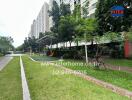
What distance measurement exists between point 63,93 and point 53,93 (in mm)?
421

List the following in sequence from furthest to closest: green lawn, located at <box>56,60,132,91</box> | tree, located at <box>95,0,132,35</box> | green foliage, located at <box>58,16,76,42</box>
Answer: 1. green foliage, located at <box>58,16,76,42</box>
2. tree, located at <box>95,0,132,35</box>
3. green lawn, located at <box>56,60,132,91</box>

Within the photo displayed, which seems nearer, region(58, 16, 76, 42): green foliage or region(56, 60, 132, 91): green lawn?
region(56, 60, 132, 91): green lawn

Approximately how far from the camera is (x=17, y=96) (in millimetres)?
10930

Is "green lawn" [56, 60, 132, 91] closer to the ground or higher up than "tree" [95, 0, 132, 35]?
closer to the ground

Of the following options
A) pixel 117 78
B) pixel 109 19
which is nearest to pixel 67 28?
pixel 109 19

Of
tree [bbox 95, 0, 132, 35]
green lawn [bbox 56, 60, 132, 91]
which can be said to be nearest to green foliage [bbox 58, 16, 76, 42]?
tree [bbox 95, 0, 132, 35]

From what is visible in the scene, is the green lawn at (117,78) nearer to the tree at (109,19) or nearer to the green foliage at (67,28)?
the tree at (109,19)

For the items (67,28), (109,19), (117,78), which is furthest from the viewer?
(67,28)

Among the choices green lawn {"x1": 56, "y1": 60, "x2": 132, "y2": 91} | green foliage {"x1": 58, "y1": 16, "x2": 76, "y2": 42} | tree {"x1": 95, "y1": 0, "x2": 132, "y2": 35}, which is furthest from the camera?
green foliage {"x1": 58, "y1": 16, "x2": 76, "y2": 42}

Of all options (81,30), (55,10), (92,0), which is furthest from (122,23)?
(92,0)

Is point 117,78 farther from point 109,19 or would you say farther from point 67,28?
point 67,28

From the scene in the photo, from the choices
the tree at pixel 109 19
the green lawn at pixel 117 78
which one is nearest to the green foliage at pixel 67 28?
the tree at pixel 109 19

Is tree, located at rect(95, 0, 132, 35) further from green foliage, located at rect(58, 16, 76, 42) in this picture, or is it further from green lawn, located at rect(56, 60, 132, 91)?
green lawn, located at rect(56, 60, 132, 91)

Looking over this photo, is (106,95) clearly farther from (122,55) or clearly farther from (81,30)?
(122,55)
